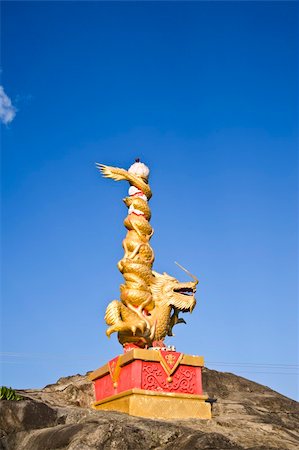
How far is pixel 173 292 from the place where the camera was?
40.6 feet

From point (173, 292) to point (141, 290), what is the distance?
80 centimetres

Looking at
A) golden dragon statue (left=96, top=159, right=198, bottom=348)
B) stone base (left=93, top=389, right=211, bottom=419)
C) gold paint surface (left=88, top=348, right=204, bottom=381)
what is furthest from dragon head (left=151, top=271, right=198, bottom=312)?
stone base (left=93, top=389, right=211, bottom=419)

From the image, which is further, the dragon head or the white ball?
the white ball

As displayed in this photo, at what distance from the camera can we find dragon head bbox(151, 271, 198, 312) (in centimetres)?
1221

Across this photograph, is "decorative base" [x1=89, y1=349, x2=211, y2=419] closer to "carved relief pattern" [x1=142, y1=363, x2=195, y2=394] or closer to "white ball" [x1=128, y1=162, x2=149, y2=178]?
"carved relief pattern" [x1=142, y1=363, x2=195, y2=394]

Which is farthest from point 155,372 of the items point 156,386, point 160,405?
point 160,405

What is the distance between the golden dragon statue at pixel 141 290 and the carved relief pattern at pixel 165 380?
35.9 inches

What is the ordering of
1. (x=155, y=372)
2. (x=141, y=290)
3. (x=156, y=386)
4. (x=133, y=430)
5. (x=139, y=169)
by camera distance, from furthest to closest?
(x=139, y=169), (x=141, y=290), (x=155, y=372), (x=156, y=386), (x=133, y=430)

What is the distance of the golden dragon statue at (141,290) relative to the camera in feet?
38.2

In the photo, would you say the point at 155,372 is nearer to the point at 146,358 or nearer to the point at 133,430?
the point at 146,358

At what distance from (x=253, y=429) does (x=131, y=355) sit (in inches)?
113

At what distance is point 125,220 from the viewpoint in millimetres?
12984

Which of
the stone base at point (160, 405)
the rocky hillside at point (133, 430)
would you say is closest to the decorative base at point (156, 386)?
the stone base at point (160, 405)

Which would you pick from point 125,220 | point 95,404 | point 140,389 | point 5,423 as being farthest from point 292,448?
point 125,220
